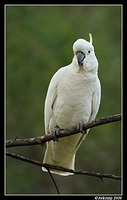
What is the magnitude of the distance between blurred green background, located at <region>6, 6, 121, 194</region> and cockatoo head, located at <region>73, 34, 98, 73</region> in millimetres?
1638

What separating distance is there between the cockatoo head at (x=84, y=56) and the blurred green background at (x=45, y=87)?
64.5 inches

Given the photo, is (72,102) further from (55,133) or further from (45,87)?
(45,87)

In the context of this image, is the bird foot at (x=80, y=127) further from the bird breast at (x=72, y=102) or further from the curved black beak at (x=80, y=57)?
the curved black beak at (x=80, y=57)

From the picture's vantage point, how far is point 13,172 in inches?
168

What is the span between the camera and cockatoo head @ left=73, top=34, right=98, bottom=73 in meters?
2.37

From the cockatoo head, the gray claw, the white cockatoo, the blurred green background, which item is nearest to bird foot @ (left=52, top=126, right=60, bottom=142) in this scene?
the white cockatoo

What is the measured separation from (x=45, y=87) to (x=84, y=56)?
80.8 inches

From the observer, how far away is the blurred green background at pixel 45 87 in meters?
4.34

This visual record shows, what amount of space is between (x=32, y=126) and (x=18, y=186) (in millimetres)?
881

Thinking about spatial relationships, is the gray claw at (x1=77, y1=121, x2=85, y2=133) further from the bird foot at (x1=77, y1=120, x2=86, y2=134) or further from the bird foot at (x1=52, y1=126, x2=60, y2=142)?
the bird foot at (x1=52, y1=126, x2=60, y2=142)

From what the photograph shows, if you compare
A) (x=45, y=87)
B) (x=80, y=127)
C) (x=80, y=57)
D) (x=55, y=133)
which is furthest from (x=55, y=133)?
(x=45, y=87)

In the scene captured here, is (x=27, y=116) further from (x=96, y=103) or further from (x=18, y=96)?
(x=96, y=103)

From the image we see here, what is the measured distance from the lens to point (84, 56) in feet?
7.90
